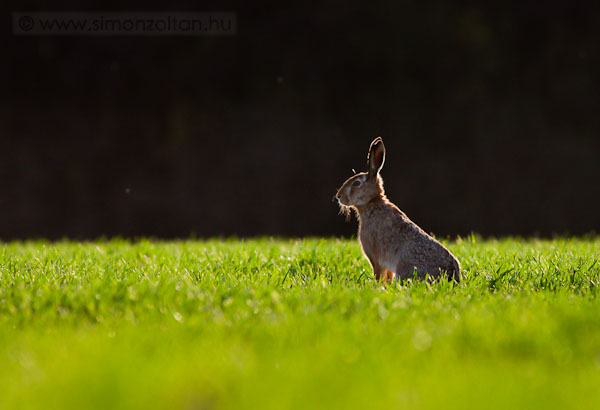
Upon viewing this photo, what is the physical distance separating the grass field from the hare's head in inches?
29.5

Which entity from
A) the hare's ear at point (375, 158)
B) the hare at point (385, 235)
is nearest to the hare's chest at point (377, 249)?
the hare at point (385, 235)

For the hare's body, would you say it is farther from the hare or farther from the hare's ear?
the hare's ear

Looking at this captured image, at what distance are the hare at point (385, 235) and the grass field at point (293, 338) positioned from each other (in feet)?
0.70

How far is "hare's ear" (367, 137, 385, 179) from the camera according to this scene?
605 centimetres

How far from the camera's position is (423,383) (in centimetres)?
299

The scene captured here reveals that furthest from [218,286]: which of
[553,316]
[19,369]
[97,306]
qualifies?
[553,316]

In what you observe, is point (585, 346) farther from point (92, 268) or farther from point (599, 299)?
point (92, 268)

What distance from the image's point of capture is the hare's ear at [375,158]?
6.05 meters

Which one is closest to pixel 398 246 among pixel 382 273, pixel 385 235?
pixel 385 235

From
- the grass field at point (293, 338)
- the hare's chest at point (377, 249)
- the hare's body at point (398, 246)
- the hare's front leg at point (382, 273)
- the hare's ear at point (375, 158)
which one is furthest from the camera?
the hare's ear at point (375, 158)

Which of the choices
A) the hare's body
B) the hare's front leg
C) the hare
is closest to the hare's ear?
the hare

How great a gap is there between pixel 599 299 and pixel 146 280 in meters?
3.60

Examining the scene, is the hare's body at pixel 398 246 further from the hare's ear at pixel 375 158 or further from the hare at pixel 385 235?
the hare's ear at pixel 375 158

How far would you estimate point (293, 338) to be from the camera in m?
3.82
